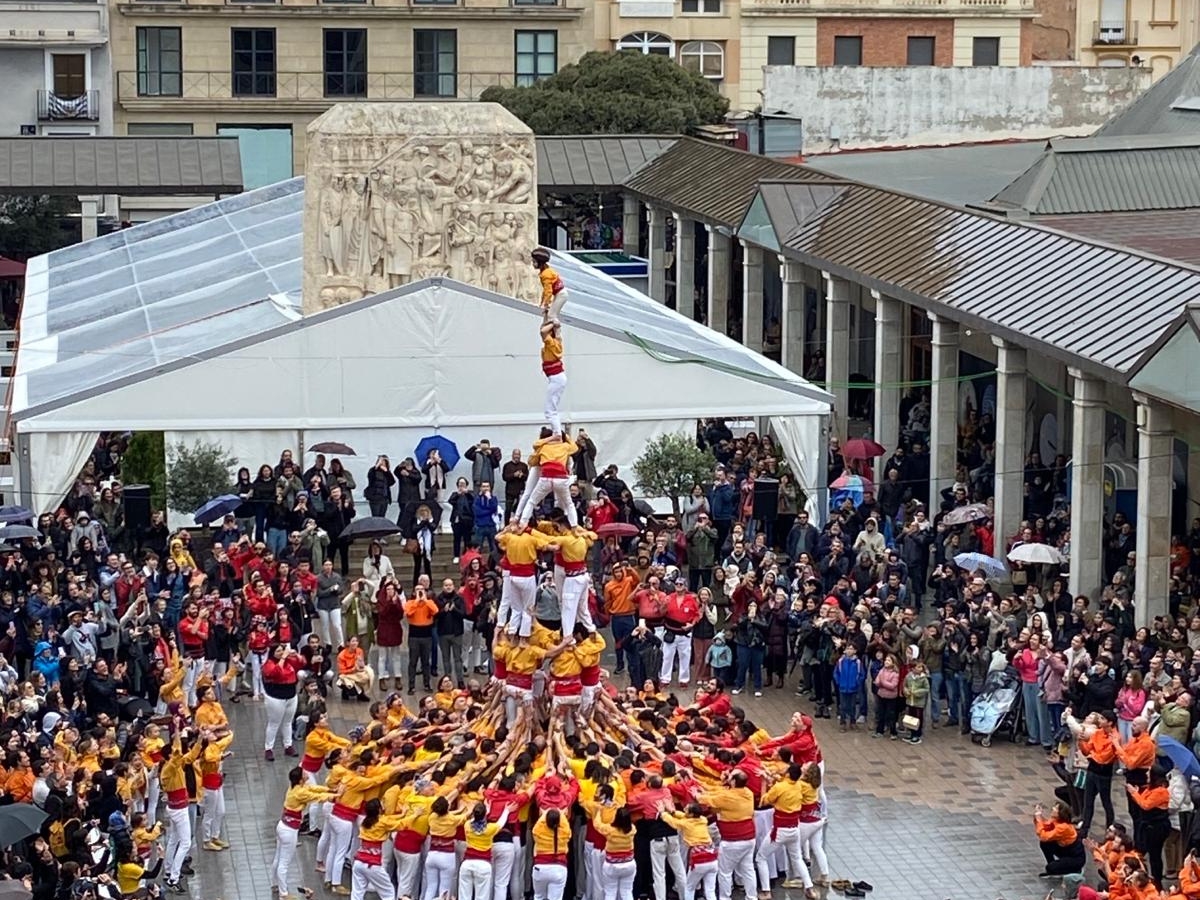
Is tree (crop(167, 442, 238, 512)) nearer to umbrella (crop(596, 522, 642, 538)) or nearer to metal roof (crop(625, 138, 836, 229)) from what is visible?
umbrella (crop(596, 522, 642, 538))

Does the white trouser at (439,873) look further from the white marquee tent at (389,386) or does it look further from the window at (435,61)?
the window at (435,61)

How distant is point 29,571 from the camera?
3155cm

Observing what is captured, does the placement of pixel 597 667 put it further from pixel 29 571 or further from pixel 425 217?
pixel 425 217

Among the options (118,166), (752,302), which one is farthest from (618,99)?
(752,302)

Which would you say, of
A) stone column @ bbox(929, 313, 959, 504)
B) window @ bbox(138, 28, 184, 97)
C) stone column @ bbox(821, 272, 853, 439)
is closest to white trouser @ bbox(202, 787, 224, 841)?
stone column @ bbox(929, 313, 959, 504)

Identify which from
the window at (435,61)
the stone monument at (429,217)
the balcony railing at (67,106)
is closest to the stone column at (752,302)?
the stone monument at (429,217)

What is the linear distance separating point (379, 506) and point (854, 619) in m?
8.40

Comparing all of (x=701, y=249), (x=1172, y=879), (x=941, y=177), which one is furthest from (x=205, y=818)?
(x=701, y=249)

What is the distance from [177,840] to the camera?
80.3 feet

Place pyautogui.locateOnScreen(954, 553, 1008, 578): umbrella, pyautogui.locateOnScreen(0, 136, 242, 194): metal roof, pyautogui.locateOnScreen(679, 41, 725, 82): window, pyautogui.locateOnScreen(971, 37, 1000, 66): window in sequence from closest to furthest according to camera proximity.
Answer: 1. pyautogui.locateOnScreen(954, 553, 1008, 578): umbrella
2. pyautogui.locateOnScreen(0, 136, 242, 194): metal roof
3. pyautogui.locateOnScreen(679, 41, 725, 82): window
4. pyautogui.locateOnScreen(971, 37, 1000, 66): window

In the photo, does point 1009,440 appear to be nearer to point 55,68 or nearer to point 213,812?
point 213,812

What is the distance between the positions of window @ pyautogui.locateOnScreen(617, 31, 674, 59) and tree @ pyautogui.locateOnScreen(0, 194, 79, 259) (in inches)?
955

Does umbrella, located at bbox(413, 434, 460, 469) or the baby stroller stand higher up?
umbrella, located at bbox(413, 434, 460, 469)

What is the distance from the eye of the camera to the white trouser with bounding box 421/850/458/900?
921 inches
